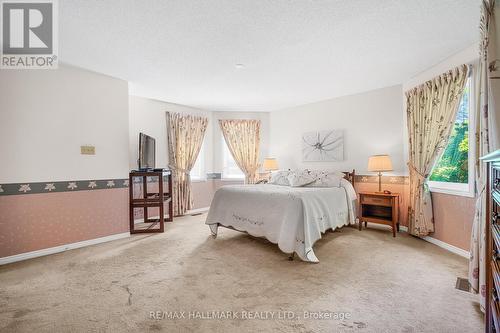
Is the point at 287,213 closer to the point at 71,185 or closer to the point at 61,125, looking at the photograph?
the point at 71,185

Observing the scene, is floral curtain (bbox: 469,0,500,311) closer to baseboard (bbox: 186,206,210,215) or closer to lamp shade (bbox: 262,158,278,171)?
lamp shade (bbox: 262,158,278,171)

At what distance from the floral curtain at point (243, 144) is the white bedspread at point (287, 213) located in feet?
7.62

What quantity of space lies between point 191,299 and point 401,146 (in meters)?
4.01

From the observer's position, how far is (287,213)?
2.78 meters

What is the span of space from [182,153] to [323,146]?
10.3 ft

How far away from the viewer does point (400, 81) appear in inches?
154

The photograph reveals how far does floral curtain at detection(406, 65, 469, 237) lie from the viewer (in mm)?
3029

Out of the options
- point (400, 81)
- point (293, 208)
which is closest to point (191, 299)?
point (293, 208)

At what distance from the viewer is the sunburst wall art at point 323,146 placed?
189 inches

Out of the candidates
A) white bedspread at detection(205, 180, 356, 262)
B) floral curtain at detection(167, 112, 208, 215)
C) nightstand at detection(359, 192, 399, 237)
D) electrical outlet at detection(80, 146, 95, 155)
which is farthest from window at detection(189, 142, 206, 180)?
nightstand at detection(359, 192, 399, 237)

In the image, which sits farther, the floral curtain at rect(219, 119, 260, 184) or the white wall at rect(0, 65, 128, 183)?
the floral curtain at rect(219, 119, 260, 184)

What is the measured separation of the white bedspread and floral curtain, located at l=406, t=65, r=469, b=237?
94 centimetres

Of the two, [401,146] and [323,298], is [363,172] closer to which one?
[401,146]

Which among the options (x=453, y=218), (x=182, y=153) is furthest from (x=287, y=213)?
(x=182, y=153)
